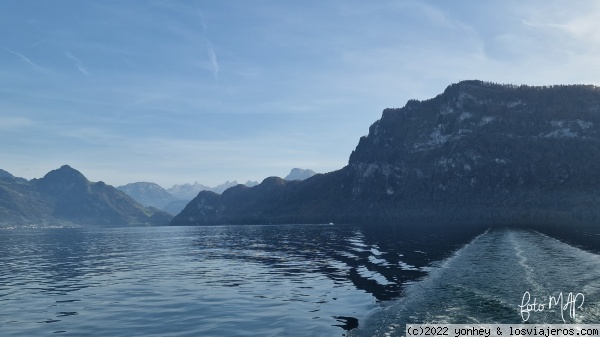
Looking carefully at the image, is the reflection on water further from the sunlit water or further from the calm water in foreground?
the sunlit water

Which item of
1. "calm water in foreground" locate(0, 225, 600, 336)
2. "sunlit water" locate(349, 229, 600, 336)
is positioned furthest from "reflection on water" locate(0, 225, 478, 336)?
"sunlit water" locate(349, 229, 600, 336)

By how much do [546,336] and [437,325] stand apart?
22.9 feet

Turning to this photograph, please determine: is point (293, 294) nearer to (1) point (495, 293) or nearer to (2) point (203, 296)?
(2) point (203, 296)

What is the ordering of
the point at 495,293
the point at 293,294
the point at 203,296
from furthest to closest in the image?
1. the point at 293,294
2. the point at 203,296
3. the point at 495,293

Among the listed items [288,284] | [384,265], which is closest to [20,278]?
[288,284]

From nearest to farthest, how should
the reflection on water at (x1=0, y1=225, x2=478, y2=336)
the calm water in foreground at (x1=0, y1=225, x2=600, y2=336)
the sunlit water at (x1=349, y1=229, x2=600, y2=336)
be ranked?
the sunlit water at (x1=349, y1=229, x2=600, y2=336)
the calm water in foreground at (x1=0, y1=225, x2=600, y2=336)
the reflection on water at (x1=0, y1=225, x2=478, y2=336)

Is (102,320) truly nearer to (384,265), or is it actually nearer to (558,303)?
(558,303)

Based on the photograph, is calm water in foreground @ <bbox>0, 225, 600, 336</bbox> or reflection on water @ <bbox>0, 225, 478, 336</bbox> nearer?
calm water in foreground @ <bbox>0, 225, 600, 336</bbox>

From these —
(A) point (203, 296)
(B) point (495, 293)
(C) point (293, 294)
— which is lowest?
(C) point (293, 294)

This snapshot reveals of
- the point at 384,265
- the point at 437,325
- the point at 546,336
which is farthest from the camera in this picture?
the point at 384,265

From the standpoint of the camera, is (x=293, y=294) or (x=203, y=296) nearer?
(x=203, y=296)

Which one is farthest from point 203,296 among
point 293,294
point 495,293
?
point 495,293

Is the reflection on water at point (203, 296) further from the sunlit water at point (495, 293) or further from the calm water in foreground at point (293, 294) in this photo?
the sunlit water at point (495, 293)

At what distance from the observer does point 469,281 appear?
47.7 metres
